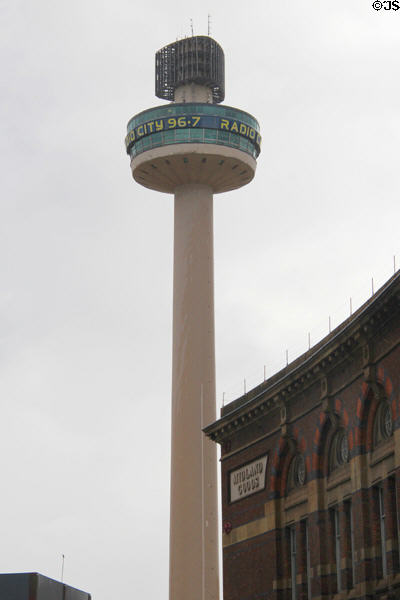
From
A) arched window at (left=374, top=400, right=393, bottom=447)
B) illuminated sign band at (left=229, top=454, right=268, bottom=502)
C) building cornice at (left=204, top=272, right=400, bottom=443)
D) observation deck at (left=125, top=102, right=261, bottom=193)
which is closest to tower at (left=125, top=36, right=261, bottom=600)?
observation deck at (left=125, top=102, right=261, bottom=193)

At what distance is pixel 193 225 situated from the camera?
340 feet

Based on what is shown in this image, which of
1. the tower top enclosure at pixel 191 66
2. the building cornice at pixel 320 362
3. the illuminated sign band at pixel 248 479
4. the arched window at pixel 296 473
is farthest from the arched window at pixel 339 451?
the tower top enclosure at pixel 191 66

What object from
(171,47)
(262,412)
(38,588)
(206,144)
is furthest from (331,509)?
(171,47)

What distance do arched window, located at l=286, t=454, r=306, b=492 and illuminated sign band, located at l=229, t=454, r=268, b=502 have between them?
8.82 ft

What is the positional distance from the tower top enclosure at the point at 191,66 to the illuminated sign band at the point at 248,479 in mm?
53896

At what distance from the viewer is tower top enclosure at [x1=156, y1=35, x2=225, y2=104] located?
110m

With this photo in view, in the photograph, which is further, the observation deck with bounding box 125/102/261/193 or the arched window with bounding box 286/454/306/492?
the observation deck with bounding box 125/102/261/193

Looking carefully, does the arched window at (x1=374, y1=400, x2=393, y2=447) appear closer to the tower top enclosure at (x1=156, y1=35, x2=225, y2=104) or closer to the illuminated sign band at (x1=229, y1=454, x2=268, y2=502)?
the illuminated sign band at (x1=229, y1=454, x2=268, y2=502)

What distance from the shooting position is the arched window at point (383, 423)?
45.9m

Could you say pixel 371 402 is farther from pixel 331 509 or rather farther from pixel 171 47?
pixel 171 47

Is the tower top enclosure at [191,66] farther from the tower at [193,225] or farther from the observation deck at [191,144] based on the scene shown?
the observation deck at [191,144]

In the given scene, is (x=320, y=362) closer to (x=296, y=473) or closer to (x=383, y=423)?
(x=383, y=423)

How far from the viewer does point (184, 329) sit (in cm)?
10044

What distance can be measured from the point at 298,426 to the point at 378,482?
423 inches
